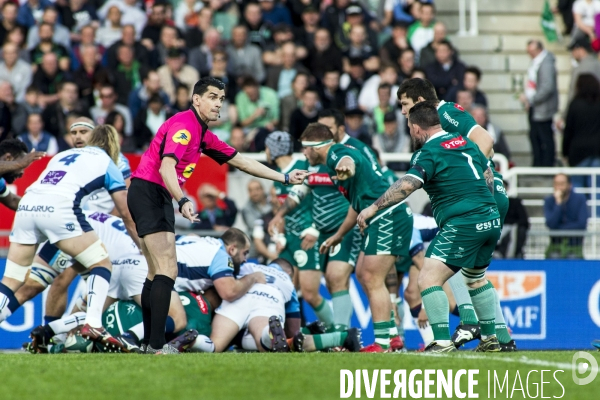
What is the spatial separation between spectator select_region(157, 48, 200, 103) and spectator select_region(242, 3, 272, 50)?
1735mm

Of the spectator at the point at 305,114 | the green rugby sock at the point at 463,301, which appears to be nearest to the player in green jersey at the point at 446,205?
the green rugby sock at the point at 463,301

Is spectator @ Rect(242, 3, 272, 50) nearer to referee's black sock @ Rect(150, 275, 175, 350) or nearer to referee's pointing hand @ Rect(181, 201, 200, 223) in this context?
referee's black sock @ Rect(150, 275, 175, 350)

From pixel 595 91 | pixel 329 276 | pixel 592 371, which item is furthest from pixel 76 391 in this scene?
pixel 595 91

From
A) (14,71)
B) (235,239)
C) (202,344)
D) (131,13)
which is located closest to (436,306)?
(202,344)

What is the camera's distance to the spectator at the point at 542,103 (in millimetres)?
17938

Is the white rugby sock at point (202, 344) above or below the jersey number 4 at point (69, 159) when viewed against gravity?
below

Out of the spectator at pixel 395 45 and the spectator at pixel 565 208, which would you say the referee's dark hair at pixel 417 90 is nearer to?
the spectator at pixel 565 208

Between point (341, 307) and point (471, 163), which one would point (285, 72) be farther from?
point (471, 163)

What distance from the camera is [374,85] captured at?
18.2 meters

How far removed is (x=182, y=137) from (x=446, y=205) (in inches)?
97.6

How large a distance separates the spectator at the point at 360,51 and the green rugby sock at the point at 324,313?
6572 millimetres

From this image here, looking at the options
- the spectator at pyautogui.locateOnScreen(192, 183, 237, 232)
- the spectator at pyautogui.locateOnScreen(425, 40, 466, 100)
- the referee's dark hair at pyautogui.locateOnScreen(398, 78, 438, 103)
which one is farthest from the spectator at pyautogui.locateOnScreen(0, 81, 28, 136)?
the referee's dark hair at pyautogui.locateOnScreen(398, 78, 438, 103)

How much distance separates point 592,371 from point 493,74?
13342mm

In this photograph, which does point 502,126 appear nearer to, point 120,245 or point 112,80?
point 112,80
